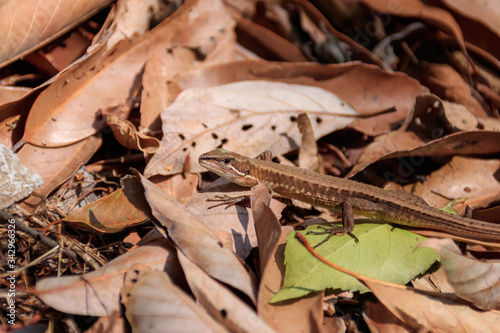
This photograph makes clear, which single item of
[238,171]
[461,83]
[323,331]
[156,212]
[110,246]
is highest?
[156,212]

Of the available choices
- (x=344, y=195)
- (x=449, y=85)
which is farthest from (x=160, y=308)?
(x=449, y=85)

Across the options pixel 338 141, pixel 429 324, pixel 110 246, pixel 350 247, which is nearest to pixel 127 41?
pixel 110 246

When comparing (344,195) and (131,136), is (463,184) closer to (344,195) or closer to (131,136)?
(344,195)

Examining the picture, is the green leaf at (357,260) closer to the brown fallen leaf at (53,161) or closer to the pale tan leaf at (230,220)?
the pale tan leaf at (230,220)

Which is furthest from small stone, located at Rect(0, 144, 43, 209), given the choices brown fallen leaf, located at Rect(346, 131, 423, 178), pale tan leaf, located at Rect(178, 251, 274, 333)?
brown fallen leaf, located at Rect(346, 131, 423, 178)

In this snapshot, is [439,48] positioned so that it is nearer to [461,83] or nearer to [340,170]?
[461,83]
